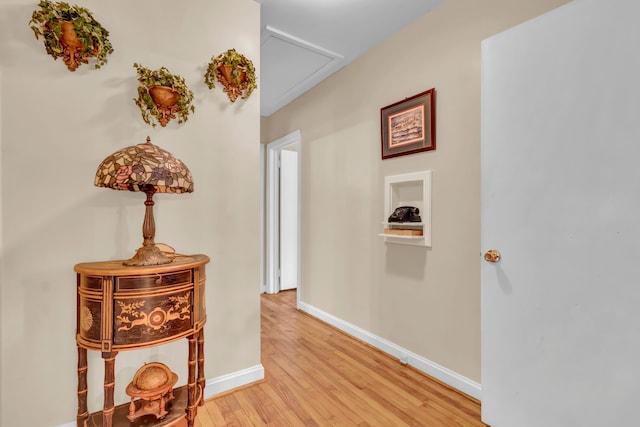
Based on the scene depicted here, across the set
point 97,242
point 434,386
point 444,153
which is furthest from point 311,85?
point 434,386

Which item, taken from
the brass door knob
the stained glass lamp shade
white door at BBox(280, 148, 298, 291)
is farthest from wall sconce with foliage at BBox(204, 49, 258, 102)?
white door at BBox(280, 148, 298, 291)

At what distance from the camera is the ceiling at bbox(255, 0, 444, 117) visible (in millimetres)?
2111

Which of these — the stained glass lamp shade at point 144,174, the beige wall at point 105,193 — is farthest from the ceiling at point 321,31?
the stained glass lamp shade at point 144,174

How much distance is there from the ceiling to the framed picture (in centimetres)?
59

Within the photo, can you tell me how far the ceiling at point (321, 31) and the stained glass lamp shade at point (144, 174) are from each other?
1082mm

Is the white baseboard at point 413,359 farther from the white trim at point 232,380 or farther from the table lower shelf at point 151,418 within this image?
the table lower shelf at point 151,418

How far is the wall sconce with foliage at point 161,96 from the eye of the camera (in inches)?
65.9

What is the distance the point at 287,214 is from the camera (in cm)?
428

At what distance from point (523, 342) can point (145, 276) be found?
1.72 metres

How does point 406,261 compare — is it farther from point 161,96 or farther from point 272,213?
point 272,213

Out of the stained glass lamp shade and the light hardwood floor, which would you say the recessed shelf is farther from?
the stained glass lamp shade

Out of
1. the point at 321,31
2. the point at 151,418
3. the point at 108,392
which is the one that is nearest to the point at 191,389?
the point at 151,418

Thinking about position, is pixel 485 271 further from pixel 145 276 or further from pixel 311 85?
pixel 311 85

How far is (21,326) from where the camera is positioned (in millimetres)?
1434
